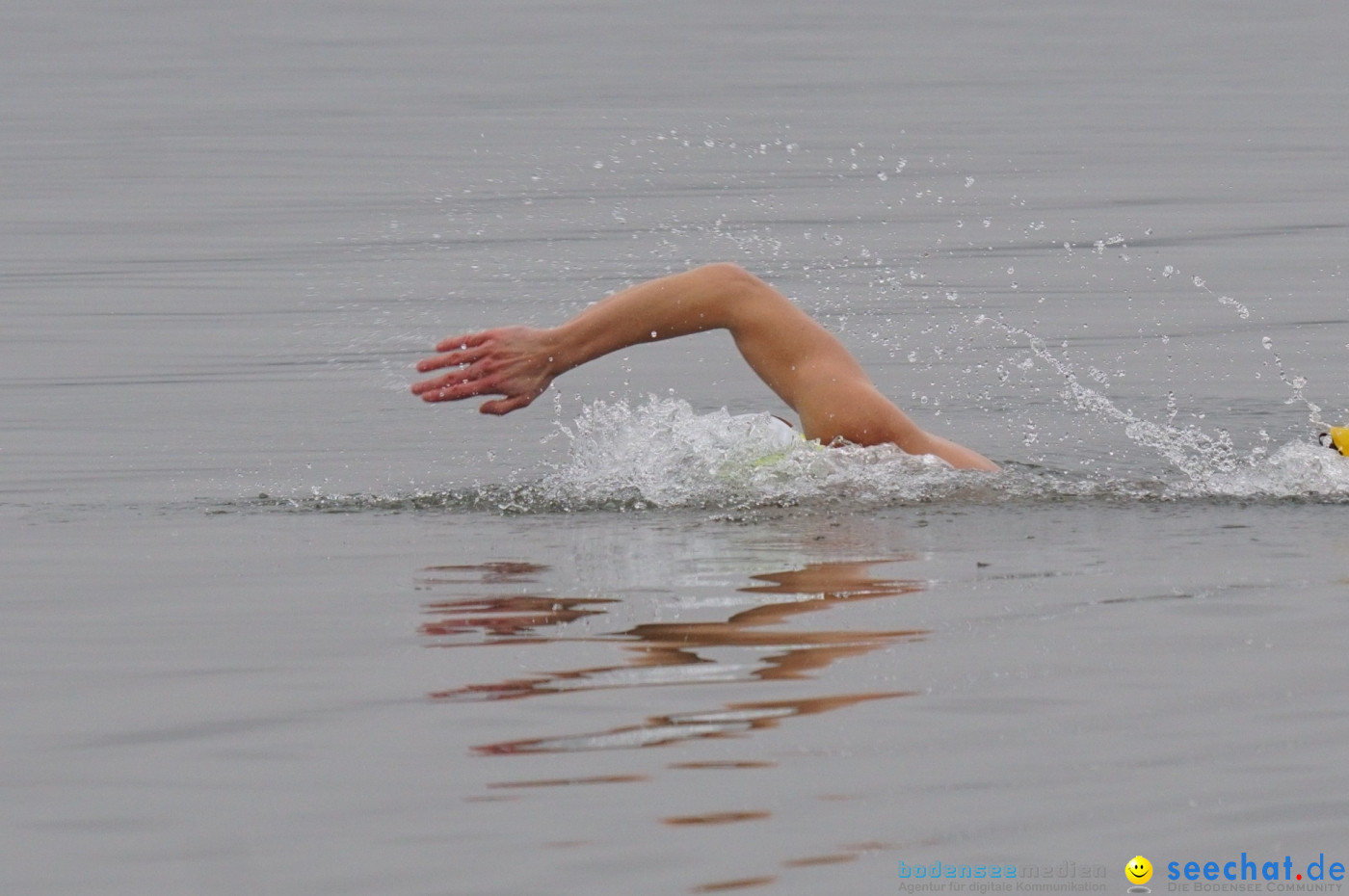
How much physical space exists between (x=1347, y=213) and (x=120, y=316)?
31.3 ft

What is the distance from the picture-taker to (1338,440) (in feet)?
29.9

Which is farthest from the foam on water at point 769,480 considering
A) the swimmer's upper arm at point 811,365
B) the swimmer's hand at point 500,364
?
the swimmer's hand at point 500,364

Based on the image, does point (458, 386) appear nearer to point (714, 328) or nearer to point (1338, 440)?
point (714, 328)

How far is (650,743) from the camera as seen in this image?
592 cm

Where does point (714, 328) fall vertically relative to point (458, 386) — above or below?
above

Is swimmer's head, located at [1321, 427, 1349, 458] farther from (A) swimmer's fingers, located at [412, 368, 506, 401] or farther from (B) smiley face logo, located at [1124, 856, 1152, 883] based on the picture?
(B) smiley face logo, located at [1124, 856, 1152, 883]

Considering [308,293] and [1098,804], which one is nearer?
[1098,804]

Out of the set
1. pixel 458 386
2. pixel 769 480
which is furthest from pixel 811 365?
pixel 458 386

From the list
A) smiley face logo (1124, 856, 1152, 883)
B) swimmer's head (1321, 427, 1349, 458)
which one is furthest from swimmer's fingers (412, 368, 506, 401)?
smiley face logo (1124, 856, 1152, 883)

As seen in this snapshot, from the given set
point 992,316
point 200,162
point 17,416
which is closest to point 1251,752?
point 17,416

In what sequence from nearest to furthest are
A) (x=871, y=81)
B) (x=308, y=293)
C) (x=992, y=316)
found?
(x=992, y=316), (x=308, y=293), (x=871, y=81)

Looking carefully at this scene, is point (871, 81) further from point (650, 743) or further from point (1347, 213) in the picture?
point (650, 743)

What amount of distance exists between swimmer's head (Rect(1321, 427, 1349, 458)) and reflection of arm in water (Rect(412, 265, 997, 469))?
153 cm

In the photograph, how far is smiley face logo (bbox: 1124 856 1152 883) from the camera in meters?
5.11
